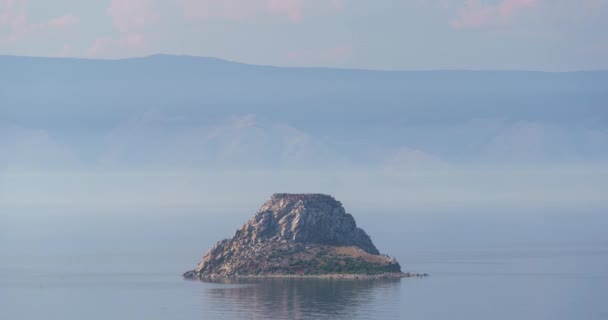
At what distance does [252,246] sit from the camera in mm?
182375

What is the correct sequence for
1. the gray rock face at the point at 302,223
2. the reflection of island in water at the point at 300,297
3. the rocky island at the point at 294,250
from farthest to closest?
1. the gray rock face at the point at 302,223
2. the rocky island at the point at 294,250
3. the reflection of island in water at the point at 300,297

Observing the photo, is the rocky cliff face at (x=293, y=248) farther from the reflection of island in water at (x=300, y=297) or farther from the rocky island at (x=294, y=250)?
the reflection of island in water at (x=300, y=297)

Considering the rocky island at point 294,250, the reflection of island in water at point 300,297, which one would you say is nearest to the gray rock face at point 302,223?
the rocky island at point 294,250

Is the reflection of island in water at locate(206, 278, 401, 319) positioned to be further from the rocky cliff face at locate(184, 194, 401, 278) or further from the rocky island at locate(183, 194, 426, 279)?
the rocky cliff face at locate(184, 194, 401, 278)

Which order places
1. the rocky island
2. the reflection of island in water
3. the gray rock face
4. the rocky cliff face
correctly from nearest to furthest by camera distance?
the reflection of island in water → the rocky island → the rocky cliff face → the gray rock face

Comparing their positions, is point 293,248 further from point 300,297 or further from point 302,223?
point 300,297

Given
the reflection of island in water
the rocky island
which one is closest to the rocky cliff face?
the rocky island

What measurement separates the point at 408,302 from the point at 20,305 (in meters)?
42.4

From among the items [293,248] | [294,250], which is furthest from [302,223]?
[294,250]

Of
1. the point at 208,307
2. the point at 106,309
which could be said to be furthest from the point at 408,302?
the point at 106,309

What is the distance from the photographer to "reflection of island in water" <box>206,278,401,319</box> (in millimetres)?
153125

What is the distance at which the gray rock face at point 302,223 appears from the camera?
183m

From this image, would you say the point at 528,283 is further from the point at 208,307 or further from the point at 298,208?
the point at 208,307

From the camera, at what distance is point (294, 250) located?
182750mm
